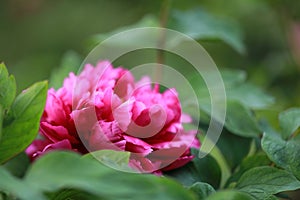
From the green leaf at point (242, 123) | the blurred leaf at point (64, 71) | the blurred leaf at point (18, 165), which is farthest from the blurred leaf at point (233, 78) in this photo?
the blurred leaf at point (18, 165)

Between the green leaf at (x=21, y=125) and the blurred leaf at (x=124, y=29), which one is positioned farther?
the blurred leaf at (x=124, y=29)

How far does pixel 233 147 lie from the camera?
65 centimetres

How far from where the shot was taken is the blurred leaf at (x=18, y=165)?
589mm

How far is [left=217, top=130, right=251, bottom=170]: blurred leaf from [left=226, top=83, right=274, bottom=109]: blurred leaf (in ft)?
0.27

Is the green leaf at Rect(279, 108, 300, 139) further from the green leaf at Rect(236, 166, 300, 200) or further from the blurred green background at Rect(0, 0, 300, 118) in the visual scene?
the blurred green background at Rect(0, 0, 300, 118)

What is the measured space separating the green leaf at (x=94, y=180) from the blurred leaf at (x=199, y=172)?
0.60 feet

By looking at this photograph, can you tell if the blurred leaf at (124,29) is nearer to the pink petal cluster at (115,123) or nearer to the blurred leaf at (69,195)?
the pink petal cluster at (115,123)

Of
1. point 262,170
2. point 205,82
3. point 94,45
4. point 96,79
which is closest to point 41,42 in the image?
point 94,45

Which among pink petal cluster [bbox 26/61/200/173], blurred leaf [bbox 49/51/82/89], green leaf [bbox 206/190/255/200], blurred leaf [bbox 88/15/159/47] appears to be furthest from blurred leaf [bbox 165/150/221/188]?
blurred leaf [bbox 88/15/159/47]

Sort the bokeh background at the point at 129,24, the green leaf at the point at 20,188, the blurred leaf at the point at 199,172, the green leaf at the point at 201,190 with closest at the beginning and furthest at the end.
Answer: the green leaf at the point at 20,188, the green leaf at the point at 201,190, the blurred leaf at the point at 199,172, the bokeh background at the point at 129,24

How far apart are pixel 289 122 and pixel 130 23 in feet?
2.78

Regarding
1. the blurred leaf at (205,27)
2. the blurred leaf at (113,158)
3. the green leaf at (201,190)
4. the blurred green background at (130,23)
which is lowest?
the blurred green background at (130,23)

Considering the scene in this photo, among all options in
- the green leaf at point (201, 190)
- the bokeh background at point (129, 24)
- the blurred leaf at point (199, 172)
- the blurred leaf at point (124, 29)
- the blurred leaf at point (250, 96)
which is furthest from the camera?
the bokeh background at point (129, 24)

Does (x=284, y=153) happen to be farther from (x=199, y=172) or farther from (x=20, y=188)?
(x=20, y=188)
